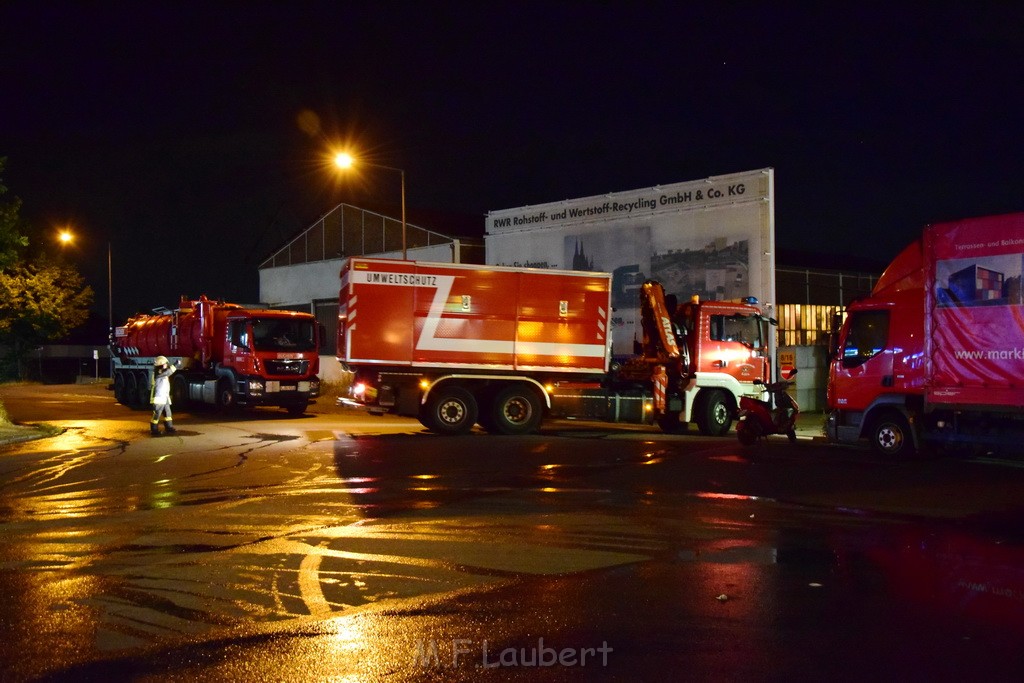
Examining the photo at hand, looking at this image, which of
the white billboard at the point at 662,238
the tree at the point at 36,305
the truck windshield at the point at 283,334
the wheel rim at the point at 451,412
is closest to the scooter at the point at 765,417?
the wheel rim at the point at 451,412

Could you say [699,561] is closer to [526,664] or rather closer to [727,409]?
[526,664]

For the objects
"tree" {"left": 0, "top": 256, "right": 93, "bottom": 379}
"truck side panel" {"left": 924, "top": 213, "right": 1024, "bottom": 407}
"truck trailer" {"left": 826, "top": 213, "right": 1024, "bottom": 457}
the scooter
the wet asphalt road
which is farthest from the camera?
"tree" {"left": 0, "top": 256, "right": 93, "bottom": 379}

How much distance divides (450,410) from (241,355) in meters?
8.68

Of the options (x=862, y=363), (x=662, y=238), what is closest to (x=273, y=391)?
(x=662, y=238)

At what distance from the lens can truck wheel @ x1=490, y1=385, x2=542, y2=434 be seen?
19.6 m

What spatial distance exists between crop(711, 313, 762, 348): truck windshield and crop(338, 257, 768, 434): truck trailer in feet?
0.09

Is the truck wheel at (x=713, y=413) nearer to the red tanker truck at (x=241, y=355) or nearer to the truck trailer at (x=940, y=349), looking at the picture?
the truck trailer at (x=940, y=349)

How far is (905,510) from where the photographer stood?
10.4m

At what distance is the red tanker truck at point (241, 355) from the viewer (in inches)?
1002

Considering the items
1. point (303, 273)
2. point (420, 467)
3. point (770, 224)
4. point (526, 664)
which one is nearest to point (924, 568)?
point (526, 664)

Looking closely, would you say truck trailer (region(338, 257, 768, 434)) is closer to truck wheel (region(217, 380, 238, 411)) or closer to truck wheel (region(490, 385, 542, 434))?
truck wheel (region(490, 385, 542, 434))

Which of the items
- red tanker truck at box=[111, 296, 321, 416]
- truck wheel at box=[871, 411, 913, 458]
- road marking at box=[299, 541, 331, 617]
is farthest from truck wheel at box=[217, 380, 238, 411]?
road marking at box=[299, 541, 331, 617]

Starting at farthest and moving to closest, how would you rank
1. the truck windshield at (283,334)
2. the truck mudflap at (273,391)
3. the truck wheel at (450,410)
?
the truck windshield at (283,334)
the truck mudflap at (273,391)
the truck wheel at (450,410)

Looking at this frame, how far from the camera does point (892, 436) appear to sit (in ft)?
49.8
